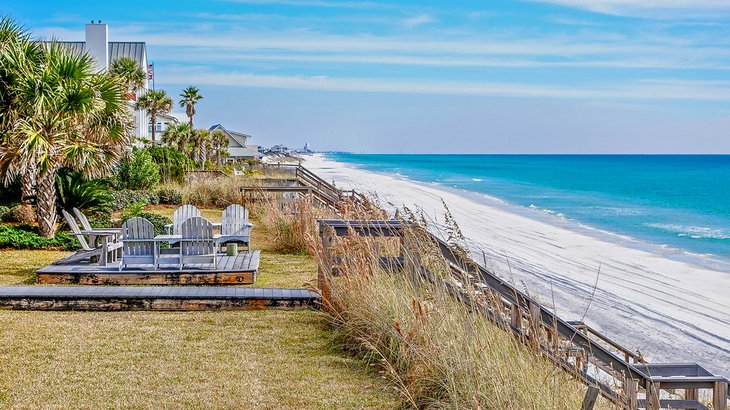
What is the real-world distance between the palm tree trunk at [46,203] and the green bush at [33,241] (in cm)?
21

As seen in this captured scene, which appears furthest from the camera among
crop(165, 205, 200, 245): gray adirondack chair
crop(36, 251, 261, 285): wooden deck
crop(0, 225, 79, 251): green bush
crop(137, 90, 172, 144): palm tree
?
crop(137, 90, 172, 144): palm tree

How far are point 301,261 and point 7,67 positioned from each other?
22.9 ft

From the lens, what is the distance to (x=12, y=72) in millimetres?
14602

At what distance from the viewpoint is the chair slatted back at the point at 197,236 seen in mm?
11438

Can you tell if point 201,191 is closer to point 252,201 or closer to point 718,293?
point 252,201

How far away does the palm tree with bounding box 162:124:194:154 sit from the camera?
5353 centimetres

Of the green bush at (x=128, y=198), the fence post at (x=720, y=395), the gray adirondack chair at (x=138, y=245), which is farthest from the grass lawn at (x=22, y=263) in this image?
the fence post at (x=720, y=395)

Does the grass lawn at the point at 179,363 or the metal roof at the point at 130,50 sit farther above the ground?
the metal roof at the point at 130,50

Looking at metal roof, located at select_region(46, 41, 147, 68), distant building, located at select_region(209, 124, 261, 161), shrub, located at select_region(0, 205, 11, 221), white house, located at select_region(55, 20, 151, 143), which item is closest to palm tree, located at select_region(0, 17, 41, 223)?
shrub, located at select_region(0, 205, 11, 221)

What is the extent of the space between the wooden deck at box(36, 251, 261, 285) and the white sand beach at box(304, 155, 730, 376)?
3.73 m

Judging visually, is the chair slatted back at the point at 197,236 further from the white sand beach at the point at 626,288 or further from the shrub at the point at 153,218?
the shrub at the point at 153,218

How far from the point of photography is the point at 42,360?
7012 mm

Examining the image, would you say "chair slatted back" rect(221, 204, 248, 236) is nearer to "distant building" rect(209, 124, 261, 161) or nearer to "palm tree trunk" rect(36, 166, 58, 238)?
"palm tree trunk" rect(36, 166, 58, 238)

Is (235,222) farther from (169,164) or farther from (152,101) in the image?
(152,101)
